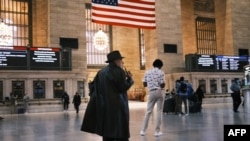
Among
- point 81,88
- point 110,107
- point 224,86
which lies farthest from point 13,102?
point 110,107

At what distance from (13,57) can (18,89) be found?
178 centimetres

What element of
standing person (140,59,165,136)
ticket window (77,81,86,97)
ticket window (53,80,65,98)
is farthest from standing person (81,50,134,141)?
ticket window (77,81,86,97)

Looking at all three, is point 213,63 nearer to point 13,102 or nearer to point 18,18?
point 13,102

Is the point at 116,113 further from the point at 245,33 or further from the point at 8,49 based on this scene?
the point at 245,33

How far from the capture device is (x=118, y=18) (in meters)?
17.4

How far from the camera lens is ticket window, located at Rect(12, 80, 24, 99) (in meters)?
18.2

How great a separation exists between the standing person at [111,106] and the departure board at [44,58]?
48.6ft

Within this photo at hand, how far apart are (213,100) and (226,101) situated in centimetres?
120

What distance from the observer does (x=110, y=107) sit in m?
4.08

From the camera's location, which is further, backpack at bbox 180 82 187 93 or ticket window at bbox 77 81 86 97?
ticket window at bbox 77 81 86 97

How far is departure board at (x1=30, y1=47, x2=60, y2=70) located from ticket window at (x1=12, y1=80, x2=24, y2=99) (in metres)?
1.05

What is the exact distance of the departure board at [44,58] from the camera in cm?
1833

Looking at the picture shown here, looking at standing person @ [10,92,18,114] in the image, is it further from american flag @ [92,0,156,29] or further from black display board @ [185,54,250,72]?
black display board @ [185,54,250,72]

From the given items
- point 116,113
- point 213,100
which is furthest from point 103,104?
point 213,100
